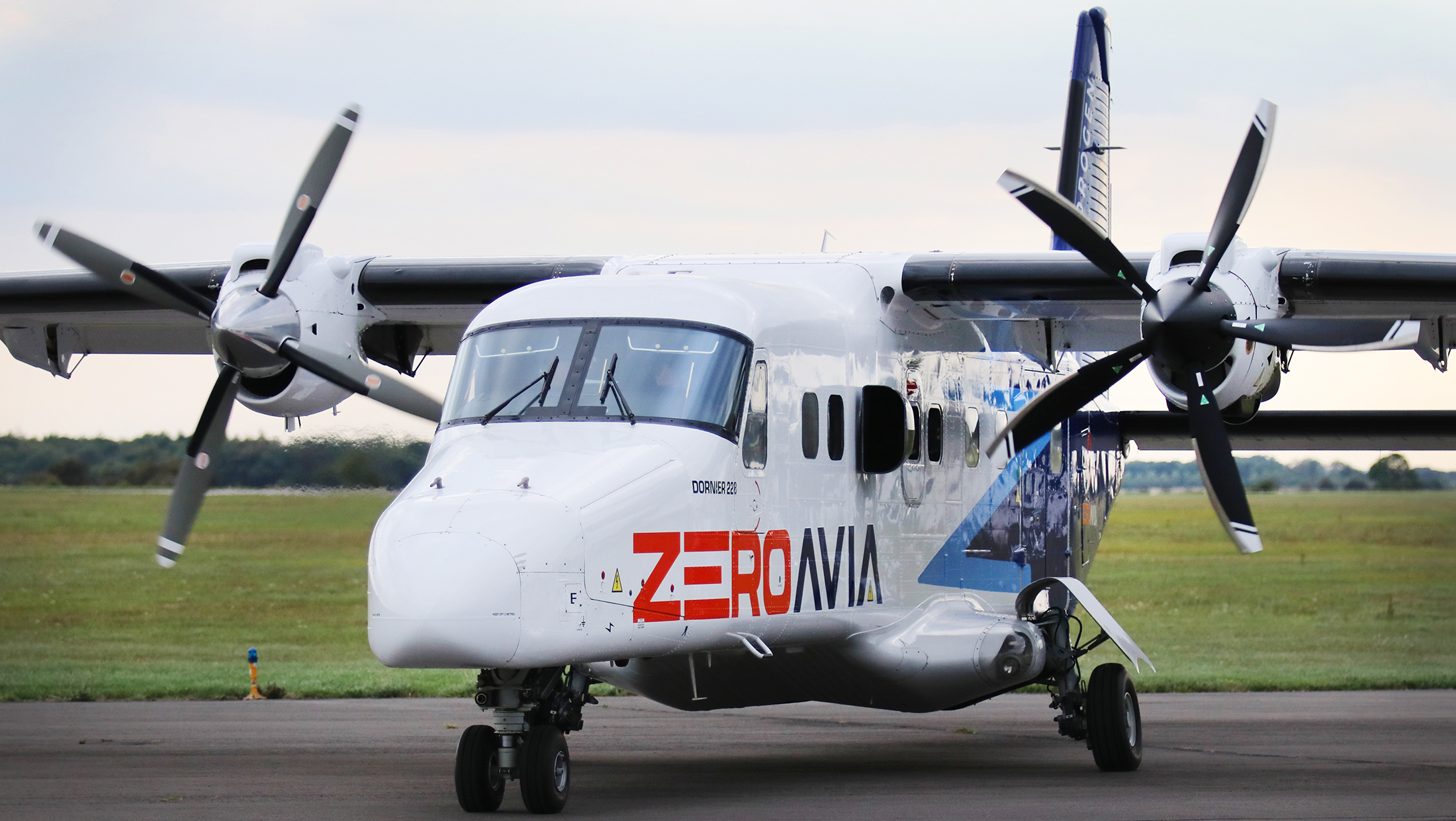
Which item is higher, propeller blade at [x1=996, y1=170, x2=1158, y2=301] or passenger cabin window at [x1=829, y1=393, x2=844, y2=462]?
propeller blade at [x1=996, y1=170, x2=1158, y2=301]

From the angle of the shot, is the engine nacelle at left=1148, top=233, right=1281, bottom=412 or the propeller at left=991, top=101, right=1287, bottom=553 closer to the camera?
the propeller at left=991, top=101, right=1287, bottom=553

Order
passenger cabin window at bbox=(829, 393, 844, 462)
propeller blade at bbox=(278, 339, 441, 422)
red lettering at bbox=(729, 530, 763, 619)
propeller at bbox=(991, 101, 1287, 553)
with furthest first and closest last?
propeller blade at bbox=(278, 339, 441, 422) < passenger cabin window at bbox=(829, 393, 844, 462) < propeller at bbox=(991, 101, 1287, 553) < red lettering at bbox=(729, 530, 763, 619)

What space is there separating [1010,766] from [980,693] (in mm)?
816

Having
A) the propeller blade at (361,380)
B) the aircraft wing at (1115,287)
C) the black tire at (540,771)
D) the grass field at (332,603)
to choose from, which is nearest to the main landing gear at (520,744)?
the black tire at (540,771)

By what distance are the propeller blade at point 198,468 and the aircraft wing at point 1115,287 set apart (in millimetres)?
5240

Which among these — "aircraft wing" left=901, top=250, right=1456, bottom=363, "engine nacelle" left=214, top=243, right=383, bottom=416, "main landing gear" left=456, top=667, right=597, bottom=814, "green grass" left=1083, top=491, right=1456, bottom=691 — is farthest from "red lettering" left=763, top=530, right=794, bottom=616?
"green grass" left=1083, top=491, right=1456, bottom=691

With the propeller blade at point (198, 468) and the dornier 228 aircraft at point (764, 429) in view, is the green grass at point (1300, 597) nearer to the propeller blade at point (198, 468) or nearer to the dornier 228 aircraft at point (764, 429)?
the dornier 228 aircraft at point (764, 429)

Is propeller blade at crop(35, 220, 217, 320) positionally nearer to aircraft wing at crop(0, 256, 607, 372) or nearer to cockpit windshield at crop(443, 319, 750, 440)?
aircraft wing at crop(0, 256, 607, 372)

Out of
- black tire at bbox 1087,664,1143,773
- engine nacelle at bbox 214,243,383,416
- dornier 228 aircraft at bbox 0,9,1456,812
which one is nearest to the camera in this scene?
dornier 228 aircraft at bbox 0,9,1456,812

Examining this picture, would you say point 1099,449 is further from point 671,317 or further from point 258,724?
point 258,724

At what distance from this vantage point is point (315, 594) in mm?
35156

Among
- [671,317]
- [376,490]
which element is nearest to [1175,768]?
[671,317]

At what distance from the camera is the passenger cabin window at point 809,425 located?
37.0ft

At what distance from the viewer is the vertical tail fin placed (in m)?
16.8
